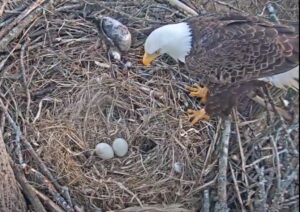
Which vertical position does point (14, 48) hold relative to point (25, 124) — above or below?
above

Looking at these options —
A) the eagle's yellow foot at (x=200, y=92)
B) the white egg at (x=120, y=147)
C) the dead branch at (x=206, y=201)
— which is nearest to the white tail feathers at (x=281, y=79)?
the eagle's yellow foot at (x=200, y=92)

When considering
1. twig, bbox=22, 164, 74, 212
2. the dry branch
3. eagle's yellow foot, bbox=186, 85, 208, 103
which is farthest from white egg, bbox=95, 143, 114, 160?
eagle's yellow foot, bbox=186, 85, 208, 103

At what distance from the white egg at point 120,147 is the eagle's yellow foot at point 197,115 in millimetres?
322

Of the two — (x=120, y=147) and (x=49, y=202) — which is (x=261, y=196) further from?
(x=49, y=202)

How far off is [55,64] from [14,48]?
0.66 ft

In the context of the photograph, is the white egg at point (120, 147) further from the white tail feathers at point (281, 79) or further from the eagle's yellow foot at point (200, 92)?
the white tail feathers at point (281, 79)

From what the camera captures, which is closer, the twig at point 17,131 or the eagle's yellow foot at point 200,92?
the twig at point 17,131

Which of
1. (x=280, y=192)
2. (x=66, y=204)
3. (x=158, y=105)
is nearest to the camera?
(x=280, y=192)

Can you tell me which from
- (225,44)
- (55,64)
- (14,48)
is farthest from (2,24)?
(225,44)

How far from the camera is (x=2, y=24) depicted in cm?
285

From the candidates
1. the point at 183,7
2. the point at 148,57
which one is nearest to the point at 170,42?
the point at 148,57

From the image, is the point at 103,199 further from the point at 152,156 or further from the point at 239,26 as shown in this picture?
the point at 239,26

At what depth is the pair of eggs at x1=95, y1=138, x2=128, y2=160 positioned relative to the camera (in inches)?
101

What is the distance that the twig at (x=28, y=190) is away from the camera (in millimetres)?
2365
